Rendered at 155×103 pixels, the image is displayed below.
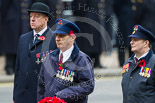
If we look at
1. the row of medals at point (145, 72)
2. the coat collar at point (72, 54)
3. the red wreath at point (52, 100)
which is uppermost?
the coat collar at point (72, 54)

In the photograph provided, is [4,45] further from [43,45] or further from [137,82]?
[137,82]

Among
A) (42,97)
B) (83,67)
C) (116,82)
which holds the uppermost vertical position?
(83,67)

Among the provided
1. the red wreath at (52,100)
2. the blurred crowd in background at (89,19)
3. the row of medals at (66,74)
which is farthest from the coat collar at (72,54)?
the blurred crowd in background at (89,19)

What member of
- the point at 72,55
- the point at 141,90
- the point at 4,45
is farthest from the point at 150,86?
the point at 4,45

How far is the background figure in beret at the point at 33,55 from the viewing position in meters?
6.45

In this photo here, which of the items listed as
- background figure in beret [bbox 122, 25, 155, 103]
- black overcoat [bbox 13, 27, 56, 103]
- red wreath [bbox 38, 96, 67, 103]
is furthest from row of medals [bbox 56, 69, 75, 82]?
black overcoat [bbox 13, 27, 56, 103]

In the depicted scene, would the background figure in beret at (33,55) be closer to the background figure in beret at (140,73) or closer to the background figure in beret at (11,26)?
the background figure in beret at (140,73)

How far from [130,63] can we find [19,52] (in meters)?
1.46

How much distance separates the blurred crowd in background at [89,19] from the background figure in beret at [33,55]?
4.99 metres

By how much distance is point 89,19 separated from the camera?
14.2 metres

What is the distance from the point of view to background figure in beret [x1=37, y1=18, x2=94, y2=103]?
544cm

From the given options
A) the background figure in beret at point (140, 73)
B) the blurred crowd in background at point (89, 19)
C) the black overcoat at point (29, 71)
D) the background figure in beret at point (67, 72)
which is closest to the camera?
the background figure in beret at point (67, 72)

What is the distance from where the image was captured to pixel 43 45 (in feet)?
21.4

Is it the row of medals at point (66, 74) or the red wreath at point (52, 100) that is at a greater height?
the row of medals at point (66, 74)
